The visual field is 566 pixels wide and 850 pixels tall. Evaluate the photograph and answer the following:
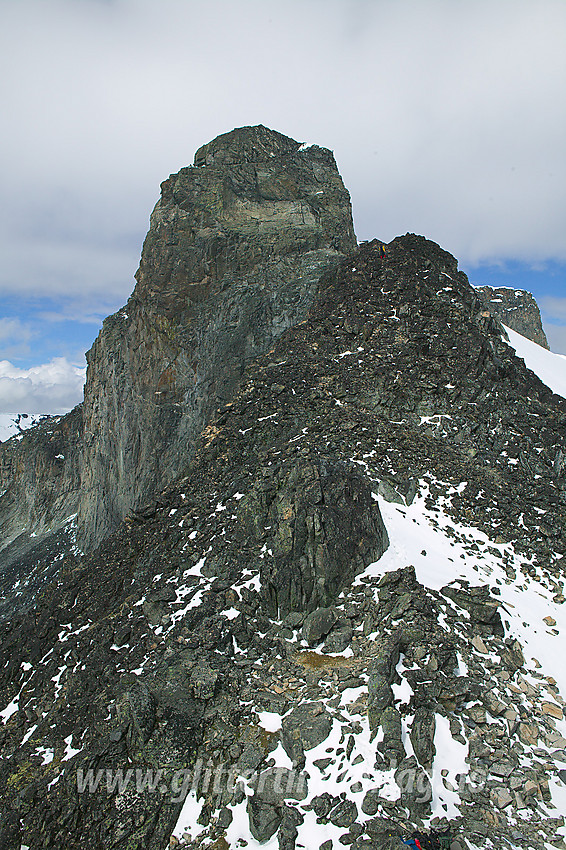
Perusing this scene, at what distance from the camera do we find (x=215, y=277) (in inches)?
1057

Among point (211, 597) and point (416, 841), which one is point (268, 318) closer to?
point (211, 597)

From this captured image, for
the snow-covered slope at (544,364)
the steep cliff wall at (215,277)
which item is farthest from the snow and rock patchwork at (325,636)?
the steep cliff wall at (215,277)

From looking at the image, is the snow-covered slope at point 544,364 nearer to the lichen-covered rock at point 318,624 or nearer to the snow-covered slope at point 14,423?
the lichen-covered rock at point 318,624

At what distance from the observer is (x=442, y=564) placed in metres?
14.0

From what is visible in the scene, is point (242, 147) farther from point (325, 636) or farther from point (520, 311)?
point (520, 311)

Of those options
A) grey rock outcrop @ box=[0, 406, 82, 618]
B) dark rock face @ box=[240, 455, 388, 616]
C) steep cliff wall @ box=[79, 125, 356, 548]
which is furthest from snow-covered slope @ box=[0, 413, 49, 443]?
dark rock face @ box=[240, 455, 388, 616]

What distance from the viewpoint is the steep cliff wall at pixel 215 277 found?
2597 cm

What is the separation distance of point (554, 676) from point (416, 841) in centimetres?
567

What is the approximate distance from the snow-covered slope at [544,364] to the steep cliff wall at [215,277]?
11.8m

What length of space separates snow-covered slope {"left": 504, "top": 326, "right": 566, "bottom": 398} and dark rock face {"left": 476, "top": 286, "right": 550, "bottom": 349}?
2443cm

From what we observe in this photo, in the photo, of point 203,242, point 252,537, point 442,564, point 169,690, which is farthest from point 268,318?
point 169,690

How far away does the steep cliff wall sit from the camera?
2597 cm

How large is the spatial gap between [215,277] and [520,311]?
42958 millimetres

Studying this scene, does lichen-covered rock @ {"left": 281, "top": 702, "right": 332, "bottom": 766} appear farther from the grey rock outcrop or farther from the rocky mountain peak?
the grey rock outcrop
